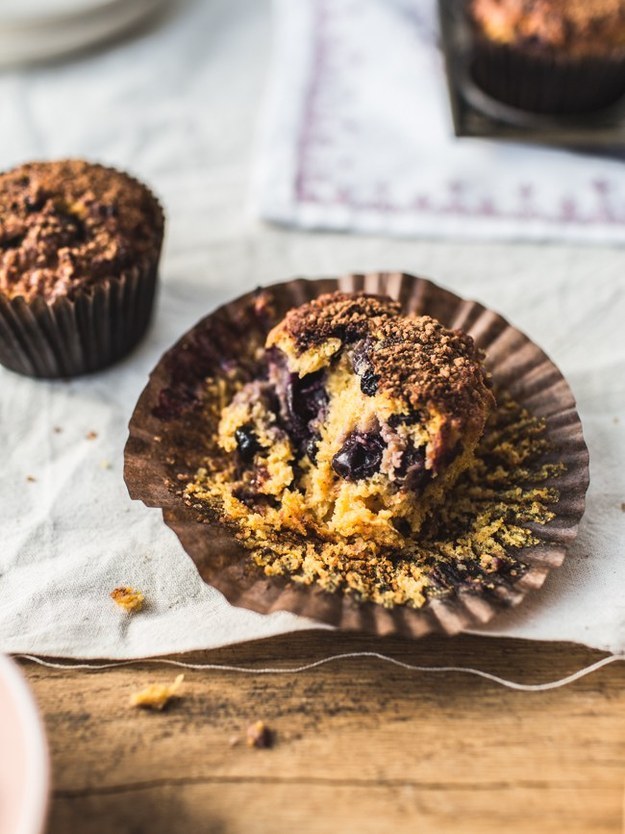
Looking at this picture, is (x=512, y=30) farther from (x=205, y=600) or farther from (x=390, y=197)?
(x=205, y=600)

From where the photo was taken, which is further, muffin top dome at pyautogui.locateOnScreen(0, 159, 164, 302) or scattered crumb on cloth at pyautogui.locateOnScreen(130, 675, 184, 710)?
muffin top dome at pyautogui.locateOnScreen(0, 159, 164, 302)

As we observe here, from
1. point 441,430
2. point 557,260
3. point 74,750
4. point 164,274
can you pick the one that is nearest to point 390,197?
point 557,260

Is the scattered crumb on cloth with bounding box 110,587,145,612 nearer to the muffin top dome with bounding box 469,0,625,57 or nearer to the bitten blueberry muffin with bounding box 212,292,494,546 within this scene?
the bitten blueberry muffin with bounding box 212,292,494,546

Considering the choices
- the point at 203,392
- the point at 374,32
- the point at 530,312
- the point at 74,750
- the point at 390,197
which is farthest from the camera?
the point at 374,32

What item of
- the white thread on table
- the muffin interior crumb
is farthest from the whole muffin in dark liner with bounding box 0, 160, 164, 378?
the white thread on table

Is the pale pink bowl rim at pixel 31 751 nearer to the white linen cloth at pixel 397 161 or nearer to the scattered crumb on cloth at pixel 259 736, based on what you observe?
the scattered crumb on cloth at pixel 259 736
